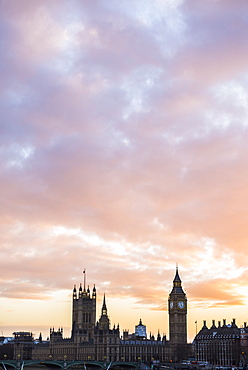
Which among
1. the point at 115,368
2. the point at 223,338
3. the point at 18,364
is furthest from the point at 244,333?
the point at 18,364

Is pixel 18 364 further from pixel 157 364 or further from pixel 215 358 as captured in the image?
pixel 215 358

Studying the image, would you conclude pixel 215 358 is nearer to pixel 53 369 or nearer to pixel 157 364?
pixel 157 364

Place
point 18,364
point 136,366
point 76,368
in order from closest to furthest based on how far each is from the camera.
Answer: point 18,364
point 136,366
point 76,368

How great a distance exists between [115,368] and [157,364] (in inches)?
554

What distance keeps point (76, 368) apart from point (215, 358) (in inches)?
1847

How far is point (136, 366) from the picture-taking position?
17438 centimetres

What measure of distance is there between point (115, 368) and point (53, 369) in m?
24.0

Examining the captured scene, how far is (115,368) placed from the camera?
180 meters

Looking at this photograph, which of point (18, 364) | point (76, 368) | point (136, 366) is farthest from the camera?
point (76, 368)

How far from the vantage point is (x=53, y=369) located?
192 m

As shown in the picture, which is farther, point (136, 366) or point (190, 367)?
point (136, 366)

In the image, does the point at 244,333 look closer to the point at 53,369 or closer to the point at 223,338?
the point at 223,338

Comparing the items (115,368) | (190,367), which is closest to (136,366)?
(115,368)

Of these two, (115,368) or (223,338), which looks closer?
(115,368)
